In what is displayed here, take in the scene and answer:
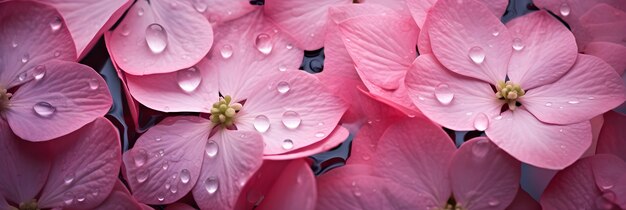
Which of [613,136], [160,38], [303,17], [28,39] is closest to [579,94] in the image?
[613,136]

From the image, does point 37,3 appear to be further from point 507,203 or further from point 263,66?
point 507,203

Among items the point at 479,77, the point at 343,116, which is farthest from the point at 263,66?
the point at 479,77

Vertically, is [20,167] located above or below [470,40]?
below

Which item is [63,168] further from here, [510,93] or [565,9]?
[565,9]

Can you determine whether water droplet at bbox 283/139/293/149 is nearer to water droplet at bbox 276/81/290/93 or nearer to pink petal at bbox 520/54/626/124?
water droplet at bbox 276/81/290/93

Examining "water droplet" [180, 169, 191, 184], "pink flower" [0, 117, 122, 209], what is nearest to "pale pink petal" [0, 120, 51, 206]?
"pink flower" [0, 117, 122, 209]

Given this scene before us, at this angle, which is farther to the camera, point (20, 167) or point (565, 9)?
point (565, 9)
